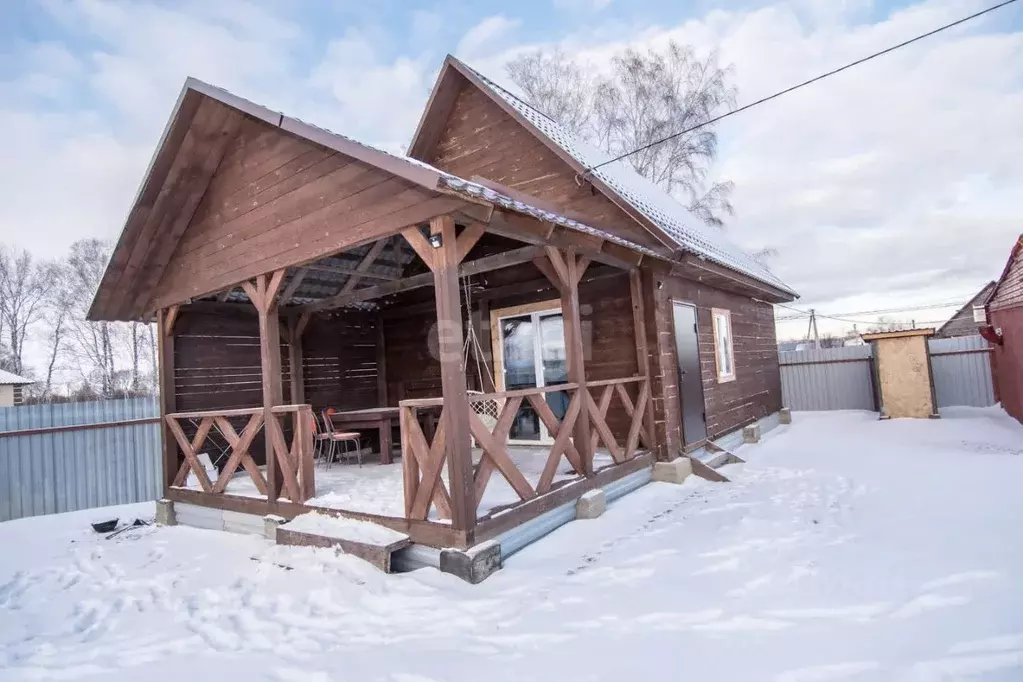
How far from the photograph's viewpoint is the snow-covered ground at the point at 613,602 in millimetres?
2533

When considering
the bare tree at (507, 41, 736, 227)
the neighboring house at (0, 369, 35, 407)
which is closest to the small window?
the bare tree at (507, 41, 736, 227)

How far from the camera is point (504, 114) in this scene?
8.12m

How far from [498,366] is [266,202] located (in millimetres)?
3525

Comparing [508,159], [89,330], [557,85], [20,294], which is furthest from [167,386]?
[20,294]

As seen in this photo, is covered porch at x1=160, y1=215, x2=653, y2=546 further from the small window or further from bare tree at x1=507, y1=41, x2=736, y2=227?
bare tree at x1=507, y1=41, x2=736, y2=227

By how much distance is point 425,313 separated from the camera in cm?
828

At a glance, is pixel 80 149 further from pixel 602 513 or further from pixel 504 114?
pixel 602 513

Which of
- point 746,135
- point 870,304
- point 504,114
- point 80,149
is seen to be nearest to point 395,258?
point 504,114

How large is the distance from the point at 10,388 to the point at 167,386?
1956 centimetres

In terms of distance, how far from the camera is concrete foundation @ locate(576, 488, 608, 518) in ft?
15.7

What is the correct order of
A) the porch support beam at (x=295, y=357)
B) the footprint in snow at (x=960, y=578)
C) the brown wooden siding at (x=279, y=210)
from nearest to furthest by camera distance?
the footprint in snow at (x=960, y=578)
the brown wooden siding at (x=279, y=210)
the porch support beam at (x=295, y=357)

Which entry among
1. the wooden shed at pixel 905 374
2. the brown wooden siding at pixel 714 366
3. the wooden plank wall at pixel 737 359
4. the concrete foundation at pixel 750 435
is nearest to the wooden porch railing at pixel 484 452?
the brown wooden siding at pixel 714 366

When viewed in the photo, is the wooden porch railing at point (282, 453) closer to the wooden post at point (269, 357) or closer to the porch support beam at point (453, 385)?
the wooden post at point (269, 357)

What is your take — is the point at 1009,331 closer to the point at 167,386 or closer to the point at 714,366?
the point at 714,366
